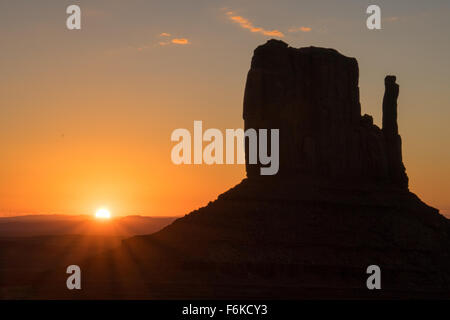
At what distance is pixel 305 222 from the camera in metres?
95.4

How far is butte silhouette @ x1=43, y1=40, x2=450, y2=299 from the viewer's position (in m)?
87.8

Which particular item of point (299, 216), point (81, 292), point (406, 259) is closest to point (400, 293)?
point (406, 259)

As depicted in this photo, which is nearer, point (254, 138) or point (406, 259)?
point (406, 259)

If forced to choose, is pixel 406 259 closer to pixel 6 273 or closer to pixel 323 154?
pixel 323 154

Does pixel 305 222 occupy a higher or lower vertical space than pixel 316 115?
lower

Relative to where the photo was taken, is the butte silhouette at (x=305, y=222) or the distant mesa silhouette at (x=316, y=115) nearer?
the butte silhouette at (x=305, y=222)

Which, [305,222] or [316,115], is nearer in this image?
[305,222]

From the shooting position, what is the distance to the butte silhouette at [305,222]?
288 feet

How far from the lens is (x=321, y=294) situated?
280 ft

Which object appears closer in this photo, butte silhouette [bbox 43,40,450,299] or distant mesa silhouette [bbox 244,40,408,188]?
butte silhouette [bbox 43,40,450,299]
